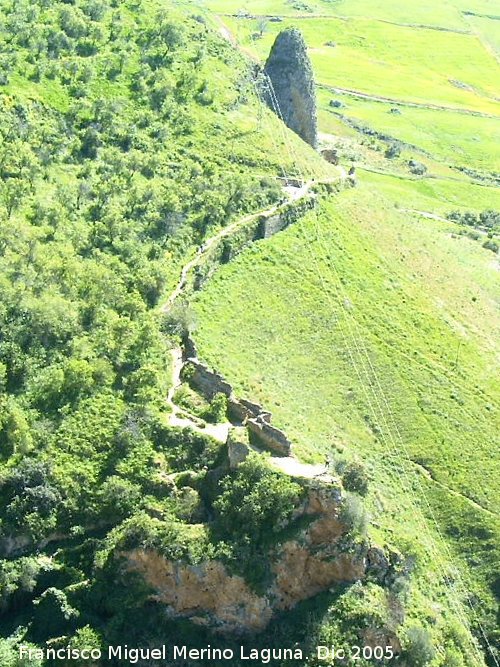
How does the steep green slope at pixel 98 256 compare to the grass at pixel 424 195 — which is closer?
the steep green slope at pixel 98 256

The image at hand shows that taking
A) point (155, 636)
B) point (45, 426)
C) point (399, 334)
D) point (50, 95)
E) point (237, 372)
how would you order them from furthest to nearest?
point (50, 95) → point (399, 334) → point (237, 372) → point (45, 426) → point (155, 636)

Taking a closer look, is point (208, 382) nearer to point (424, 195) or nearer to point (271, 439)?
point (271, 439)

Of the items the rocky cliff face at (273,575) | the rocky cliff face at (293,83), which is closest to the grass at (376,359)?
the rocky cliff face at (273,575)

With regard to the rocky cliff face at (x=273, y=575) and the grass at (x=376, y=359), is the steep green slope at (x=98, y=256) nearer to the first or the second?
the rocky cliff face at (x=273, y=575)

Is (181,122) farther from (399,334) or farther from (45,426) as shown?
(45,426)

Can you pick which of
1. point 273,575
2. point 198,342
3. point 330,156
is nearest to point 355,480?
point 273,575

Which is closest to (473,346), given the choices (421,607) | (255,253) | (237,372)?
(255,253)

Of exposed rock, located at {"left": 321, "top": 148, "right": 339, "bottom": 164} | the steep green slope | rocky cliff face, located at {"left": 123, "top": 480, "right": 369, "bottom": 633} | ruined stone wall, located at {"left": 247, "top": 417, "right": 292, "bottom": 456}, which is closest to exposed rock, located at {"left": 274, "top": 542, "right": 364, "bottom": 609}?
rocky cliff face, located at {"left": 123, "top": 480, "right": 369, "bottom": 633}
